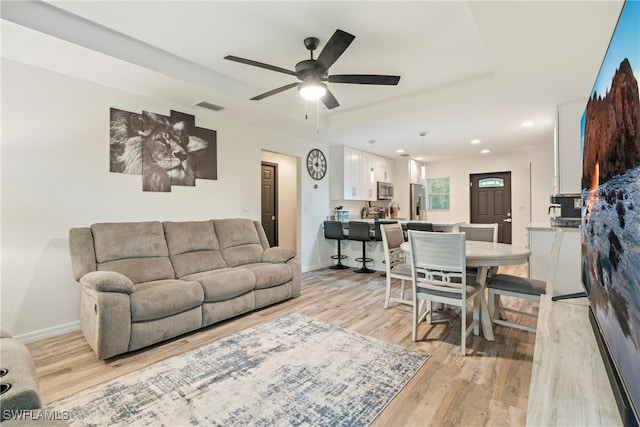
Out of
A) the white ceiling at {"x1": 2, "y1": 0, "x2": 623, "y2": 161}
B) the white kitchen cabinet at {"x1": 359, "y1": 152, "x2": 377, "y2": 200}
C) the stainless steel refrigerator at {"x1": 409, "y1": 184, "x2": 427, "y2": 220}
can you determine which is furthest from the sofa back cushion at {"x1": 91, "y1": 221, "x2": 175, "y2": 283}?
the stainless steel refrigerator at {"x1": 409, "y1": 184, "x2": 427, "y2": 220}

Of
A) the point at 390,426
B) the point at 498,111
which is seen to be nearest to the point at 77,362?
the point at 390,426

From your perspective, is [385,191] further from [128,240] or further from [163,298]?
[163,298]

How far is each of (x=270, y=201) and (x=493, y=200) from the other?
208 inches

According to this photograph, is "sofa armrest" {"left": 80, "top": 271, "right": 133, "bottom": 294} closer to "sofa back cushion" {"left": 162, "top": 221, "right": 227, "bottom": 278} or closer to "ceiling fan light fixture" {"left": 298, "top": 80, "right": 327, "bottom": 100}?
"sofa back cushion" {"left": 162, "top": 221, "right": 227, "bottom": 278}

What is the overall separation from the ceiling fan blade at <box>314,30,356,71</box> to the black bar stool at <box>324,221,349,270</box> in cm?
334

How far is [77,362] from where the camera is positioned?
2.28 meters

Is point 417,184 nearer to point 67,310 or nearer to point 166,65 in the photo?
point 166,65

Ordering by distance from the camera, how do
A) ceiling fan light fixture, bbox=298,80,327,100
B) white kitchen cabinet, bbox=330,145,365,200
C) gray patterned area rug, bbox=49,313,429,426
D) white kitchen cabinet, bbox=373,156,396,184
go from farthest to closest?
1. white kitchen cabinet, bbox=373,156,396,184
2. white kitchen cabinet, bbox=330,145,365,200
3. ceiling fan light fixture, bbox=298,80,327,100
4. gray patterned area rug, bbox=49,313,429,426

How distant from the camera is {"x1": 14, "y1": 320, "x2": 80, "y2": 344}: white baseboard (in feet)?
8.60

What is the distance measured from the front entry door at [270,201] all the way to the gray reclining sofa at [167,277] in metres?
1.95

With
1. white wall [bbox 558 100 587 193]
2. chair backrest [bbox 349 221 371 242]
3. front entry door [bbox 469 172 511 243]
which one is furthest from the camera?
front entry door [bbox 469 172 511 243]

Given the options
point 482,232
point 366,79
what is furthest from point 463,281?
point 366,79

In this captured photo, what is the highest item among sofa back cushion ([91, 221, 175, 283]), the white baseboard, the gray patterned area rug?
sofa back cushion ([91, 221, 175, 283])

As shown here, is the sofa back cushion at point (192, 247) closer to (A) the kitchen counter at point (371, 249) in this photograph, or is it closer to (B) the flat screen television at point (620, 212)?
(A) the kitchen counter at point (371, 249)
